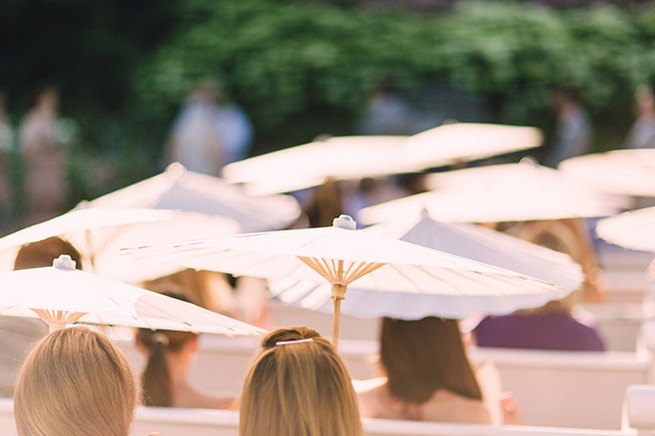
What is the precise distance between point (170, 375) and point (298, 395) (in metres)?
1.96

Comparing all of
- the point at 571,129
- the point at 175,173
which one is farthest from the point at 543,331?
the point at 571,129

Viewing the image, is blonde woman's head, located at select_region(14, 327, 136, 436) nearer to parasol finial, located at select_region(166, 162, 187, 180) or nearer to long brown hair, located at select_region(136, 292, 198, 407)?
long brown hair, located at select_region(136, 292, 198, 407)

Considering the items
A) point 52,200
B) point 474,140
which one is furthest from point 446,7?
point 474,140

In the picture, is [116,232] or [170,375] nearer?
[170,375]

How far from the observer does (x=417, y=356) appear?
13.9 feet

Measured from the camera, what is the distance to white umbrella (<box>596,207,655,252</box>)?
168 inches

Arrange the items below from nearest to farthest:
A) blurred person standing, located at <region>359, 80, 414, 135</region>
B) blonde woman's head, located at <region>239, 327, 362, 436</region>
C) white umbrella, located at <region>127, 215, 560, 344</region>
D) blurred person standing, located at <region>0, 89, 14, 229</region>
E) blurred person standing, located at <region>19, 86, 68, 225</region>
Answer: blonde woman's head, located at <region>239, 327, 362, 436</region> → white umbrella, located at <region>127, 215, 560, 344</region> → blurred person standing, located at <region>0, 89, 14, 229</region> → blurred person standing, located at <region>19, 86, 68, 225</region> → blurred person standing, located at <region>359, 80, 414, 135</region>

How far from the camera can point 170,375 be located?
4.48 metres

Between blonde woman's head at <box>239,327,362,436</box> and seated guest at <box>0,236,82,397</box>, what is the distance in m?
1.94

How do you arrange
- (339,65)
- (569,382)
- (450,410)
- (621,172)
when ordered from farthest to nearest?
(339,65) → (621,172) → (569,382) → (450,410)

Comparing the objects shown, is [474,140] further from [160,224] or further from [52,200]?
[52,200]

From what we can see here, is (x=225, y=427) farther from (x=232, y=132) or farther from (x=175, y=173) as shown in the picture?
(x=232, y=132)

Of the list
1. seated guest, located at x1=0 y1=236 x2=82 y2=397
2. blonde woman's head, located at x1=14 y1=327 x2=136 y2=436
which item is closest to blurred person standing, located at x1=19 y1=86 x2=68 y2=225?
seated guest, located at x1=0 y1=236 x2=82 y2=397

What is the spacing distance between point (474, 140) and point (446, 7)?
11.2m
